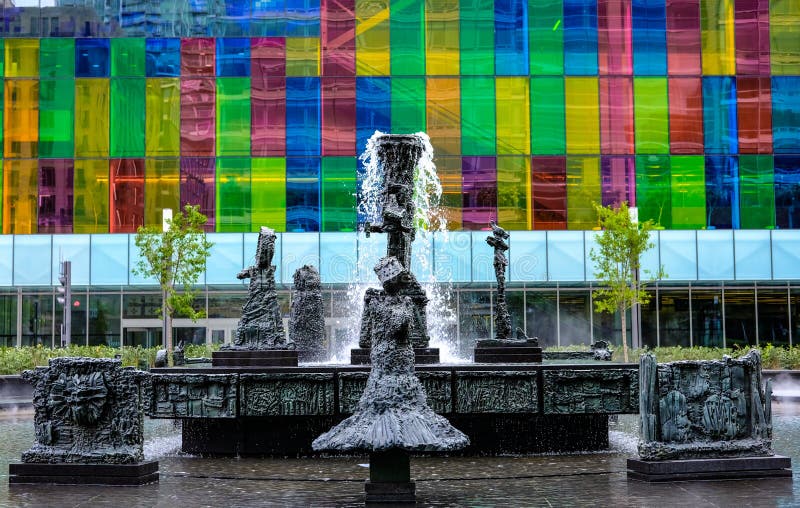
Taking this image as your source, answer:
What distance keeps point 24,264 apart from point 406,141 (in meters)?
28.0

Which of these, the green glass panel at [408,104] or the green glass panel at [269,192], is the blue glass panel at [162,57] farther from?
the green glass panel at [408,104]

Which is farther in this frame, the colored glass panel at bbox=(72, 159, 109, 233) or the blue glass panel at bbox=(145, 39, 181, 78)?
the blue glass panel at bbox=(145, 39, 181, 78)

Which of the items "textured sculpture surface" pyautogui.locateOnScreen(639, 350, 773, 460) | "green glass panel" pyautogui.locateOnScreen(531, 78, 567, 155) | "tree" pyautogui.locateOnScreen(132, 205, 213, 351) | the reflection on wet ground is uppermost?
"green glass panel" pyautogui.locateOnScreen(531, 78, 567, 155)

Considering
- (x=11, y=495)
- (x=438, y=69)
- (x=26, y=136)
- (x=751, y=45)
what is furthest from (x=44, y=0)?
(x=11, y=495)

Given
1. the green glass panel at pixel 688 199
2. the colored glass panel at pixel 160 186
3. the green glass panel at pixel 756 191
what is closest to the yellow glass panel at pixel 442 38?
the green glass panel at pixel 688 199

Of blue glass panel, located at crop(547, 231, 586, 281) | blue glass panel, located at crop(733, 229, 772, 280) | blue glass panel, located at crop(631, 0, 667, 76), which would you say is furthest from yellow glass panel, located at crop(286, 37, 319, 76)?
blue glass panel, located at crop(733, 229, 772, 280)

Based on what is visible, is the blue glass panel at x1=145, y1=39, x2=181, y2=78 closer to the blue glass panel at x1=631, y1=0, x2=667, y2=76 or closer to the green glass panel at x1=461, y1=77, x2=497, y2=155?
the green glass panel at x1=461, y1=77, x2=497, y2=155

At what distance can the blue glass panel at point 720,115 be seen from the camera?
1751 inches

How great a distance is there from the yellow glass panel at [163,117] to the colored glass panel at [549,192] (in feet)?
45.8

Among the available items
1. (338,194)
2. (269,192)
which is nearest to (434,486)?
(338,194)

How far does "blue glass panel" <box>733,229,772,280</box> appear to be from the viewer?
43562 millimetres

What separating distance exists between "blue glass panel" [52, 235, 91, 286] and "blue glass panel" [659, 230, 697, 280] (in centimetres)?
2203

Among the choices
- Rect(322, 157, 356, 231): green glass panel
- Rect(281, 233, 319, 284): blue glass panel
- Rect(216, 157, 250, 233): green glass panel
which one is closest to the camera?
Rect(281, 233, 319, 284): blue glass panel

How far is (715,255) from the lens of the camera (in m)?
43.7
